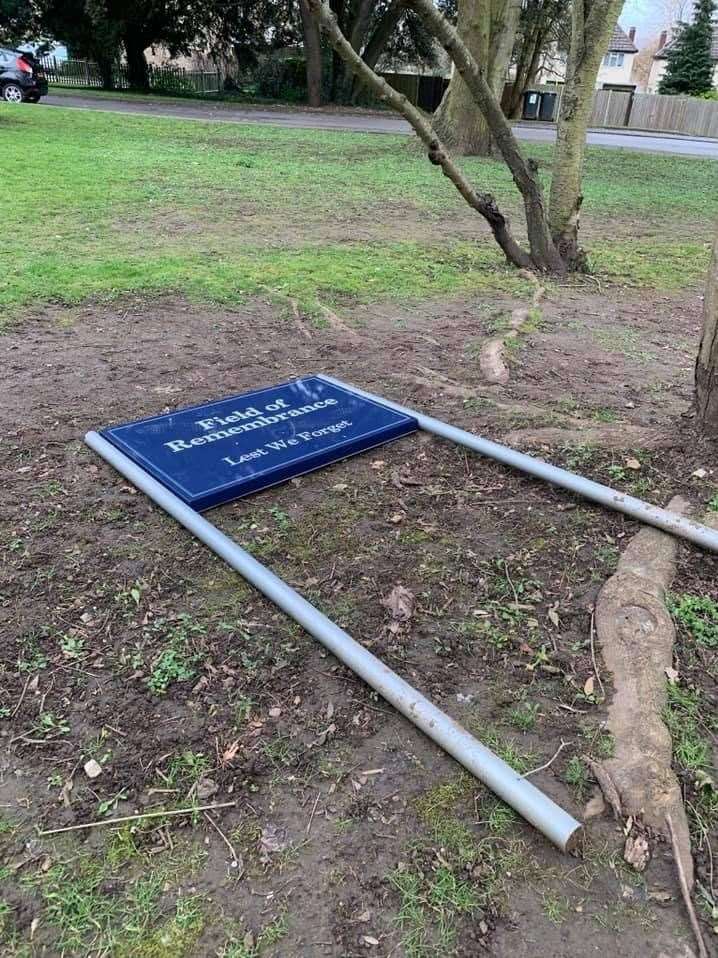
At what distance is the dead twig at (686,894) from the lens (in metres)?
1.56

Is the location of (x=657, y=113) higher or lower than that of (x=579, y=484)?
higher

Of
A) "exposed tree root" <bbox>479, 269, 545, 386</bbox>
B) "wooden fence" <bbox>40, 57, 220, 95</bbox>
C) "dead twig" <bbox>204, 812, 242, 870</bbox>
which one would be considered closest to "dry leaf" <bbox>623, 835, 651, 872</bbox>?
"dead twig" <bbox>204, 812, 242, 870</bbox>

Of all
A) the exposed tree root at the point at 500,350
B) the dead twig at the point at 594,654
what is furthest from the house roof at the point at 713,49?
the dead twig at the point at 594,654

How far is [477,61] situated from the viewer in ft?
40.9

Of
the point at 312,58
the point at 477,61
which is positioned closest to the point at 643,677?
the point at 477,61

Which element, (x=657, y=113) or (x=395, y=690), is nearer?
(x=395, y=690)

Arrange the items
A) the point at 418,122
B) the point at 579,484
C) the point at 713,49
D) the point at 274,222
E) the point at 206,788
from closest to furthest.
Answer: the point at 206,788 < the point at 579,484 < the point at 418,122 < the point at 274,222 < the point at 713,49

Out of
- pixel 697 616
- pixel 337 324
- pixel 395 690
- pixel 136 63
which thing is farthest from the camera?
pixel 136 63

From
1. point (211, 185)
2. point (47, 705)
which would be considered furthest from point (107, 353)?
point (211, 185)

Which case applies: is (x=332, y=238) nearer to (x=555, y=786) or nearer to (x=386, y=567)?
(x=386, y=567)

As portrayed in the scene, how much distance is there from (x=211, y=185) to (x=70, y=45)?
24195mm

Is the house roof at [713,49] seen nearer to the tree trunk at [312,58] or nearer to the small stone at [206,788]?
the tree trunk at [312,58]

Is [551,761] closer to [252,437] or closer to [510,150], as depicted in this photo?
[252,437]

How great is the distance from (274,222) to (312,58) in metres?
22.6
